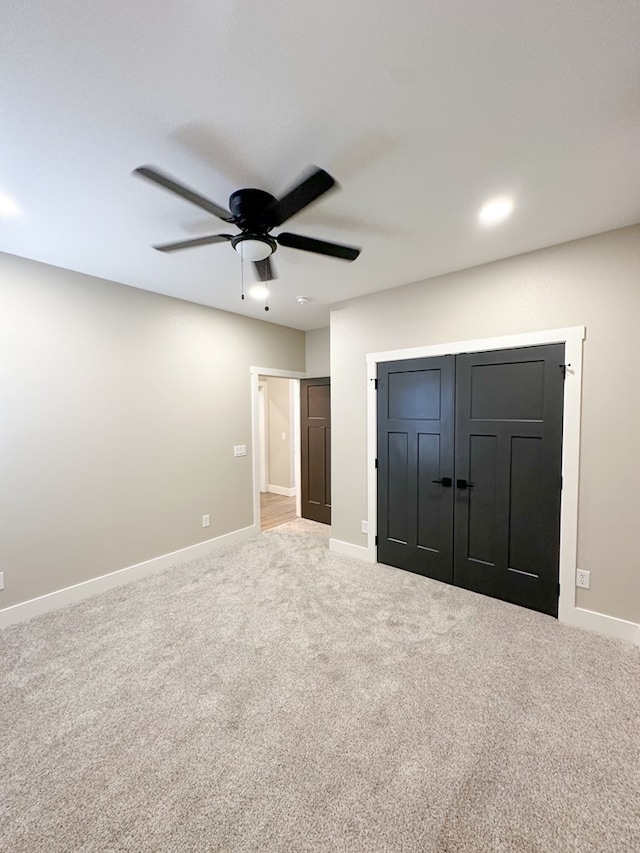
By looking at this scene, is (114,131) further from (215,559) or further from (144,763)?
(215,559)

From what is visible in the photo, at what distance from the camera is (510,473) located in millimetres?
2719

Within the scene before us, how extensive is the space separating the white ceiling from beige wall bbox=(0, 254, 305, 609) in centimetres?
74

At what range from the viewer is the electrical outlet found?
7.99 feet

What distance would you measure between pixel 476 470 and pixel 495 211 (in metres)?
1.86

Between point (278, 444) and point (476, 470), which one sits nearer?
point (476, 470)

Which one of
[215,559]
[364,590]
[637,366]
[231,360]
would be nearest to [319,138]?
[637,366]

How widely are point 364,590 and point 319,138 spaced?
10.1 feet

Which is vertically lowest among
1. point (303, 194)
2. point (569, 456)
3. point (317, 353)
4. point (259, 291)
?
point (569, 456)

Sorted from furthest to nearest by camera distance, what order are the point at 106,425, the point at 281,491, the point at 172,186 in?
the point at 281,491 → the point at 106,425 → the point at 172,186

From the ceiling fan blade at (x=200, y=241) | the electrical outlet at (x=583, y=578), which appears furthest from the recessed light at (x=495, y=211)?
the electrical outlet at (x=583, y=578)

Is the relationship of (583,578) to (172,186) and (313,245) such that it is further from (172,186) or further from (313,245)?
(172,186)

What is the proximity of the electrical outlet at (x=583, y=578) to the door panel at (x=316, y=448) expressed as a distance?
2.75m

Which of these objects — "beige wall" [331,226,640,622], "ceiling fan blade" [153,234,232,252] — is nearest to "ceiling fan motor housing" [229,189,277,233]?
"ceiling fan blade" [153,234,232,252]

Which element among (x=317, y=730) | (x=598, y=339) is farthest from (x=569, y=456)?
(x=317, y=730)
